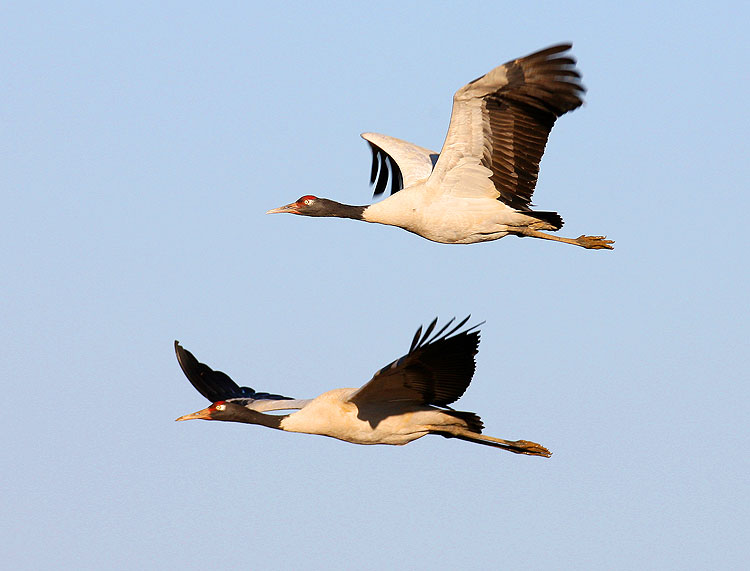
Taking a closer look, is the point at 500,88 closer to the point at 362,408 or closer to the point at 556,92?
the point at 556,92

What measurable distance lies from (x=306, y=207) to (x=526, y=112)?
2.96m

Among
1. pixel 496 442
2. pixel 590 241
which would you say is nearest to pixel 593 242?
pixel 590 241

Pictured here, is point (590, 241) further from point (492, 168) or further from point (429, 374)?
point (429, 374)

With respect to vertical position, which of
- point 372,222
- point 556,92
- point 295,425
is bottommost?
point 295,425

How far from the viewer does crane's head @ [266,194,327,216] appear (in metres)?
16.0

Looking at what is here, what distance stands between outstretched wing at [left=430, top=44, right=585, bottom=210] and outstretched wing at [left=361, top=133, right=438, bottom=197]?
6.66 feet

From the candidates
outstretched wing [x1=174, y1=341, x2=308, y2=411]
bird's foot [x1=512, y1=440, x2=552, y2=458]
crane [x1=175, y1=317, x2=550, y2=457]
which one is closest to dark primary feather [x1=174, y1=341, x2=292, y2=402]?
outstretched wing [x1=174, y1=341, x2=308, y2=411]

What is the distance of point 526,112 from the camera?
1444 centimetres

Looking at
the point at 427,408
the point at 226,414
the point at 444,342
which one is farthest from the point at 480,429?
the point at 226,414

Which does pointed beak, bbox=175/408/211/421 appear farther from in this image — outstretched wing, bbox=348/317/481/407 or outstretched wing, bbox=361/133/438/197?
outstretched wing, bbox=361/133/438/197

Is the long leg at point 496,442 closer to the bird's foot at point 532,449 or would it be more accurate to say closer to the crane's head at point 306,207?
the bird's foot at point 532,449

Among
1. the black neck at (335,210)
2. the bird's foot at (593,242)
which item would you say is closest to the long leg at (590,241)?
the bird's foot at (593,242)

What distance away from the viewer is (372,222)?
1571 centimetres

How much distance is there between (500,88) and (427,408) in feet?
10.8
